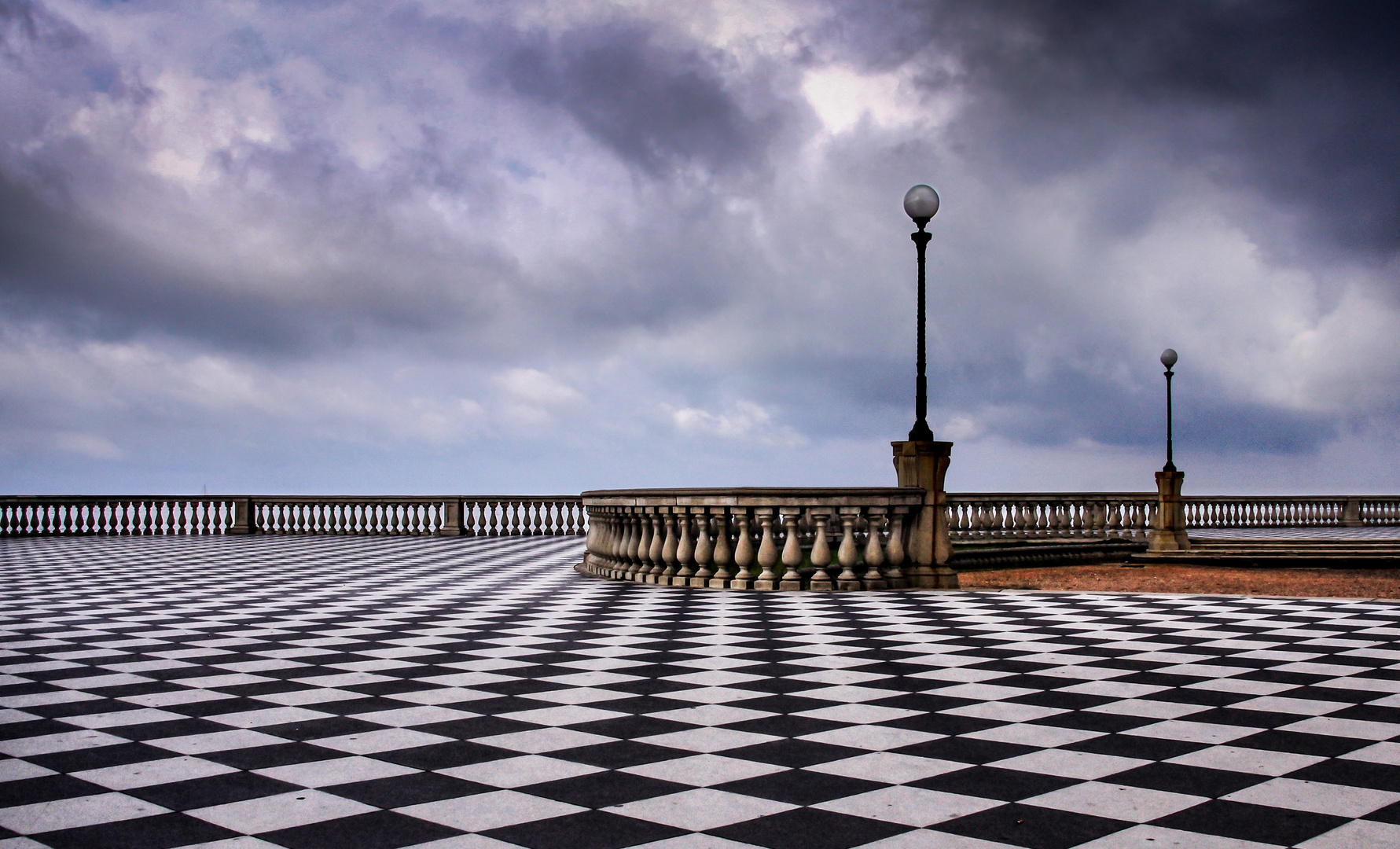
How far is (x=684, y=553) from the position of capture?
41.2 ft

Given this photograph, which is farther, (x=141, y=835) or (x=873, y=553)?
(x=873, y=553)

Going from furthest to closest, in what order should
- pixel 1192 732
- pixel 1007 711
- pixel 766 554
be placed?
pixel 766 554, pixel 1007 711, pixel 1192 732

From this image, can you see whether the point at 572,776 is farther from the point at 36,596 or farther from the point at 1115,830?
the point at 36,596

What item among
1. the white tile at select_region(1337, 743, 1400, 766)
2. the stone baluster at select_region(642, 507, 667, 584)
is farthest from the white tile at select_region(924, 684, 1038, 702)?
the stone baluster at select_region(642, 507, 667, 584)

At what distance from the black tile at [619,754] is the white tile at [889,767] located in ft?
2.03

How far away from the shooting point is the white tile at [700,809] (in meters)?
3.66

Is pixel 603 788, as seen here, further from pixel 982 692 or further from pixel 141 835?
pixel 982 692

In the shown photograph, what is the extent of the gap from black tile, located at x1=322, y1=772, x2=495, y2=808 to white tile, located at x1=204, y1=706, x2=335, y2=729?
1283 mm

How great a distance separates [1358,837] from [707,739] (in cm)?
244

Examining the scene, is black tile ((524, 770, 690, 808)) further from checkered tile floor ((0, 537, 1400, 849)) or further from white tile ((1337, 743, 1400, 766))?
white tile ((1337, 743, 1400, 766))

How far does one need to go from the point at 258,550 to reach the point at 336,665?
1530 centimetres

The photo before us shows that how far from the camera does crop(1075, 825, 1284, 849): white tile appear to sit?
11.2 ft

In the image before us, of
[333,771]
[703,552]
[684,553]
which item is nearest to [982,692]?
[333,771]

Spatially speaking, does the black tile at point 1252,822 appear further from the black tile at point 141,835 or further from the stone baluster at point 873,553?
the stone baluster at point 873,553
